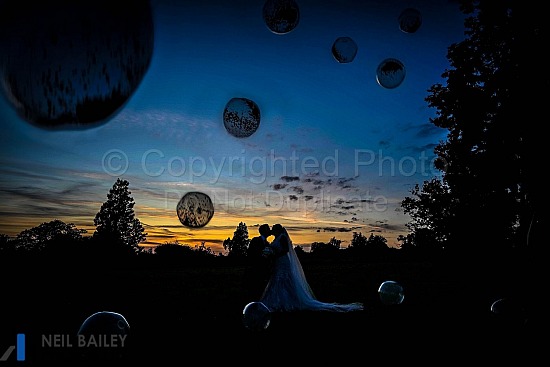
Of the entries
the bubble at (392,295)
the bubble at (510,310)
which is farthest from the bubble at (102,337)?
the bubble at (510,310)

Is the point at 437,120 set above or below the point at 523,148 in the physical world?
above

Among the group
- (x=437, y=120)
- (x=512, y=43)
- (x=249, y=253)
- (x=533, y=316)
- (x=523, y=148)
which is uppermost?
(x=512, y=43)

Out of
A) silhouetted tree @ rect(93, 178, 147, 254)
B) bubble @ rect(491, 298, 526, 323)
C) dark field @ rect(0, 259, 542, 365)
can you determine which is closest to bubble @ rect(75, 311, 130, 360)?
dark field @ rect(0, 259, 542, 365)

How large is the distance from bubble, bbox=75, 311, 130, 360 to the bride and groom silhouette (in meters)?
5.83

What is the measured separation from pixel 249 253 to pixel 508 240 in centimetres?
1673

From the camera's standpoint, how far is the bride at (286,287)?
11016 mm

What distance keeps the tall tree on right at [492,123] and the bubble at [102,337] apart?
16.5 metres

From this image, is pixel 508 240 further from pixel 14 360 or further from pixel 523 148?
pixel 14 360

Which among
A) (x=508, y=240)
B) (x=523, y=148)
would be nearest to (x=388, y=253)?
(x=508, y=240)

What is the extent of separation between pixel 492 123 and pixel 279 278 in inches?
553

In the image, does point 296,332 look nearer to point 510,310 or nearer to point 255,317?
point 255,317

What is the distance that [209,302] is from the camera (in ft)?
43.2

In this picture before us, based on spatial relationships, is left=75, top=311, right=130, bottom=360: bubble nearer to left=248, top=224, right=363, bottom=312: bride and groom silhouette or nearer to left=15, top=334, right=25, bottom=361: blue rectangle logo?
left=15, top=334, right=25, bottom=361: blue rectangle logo

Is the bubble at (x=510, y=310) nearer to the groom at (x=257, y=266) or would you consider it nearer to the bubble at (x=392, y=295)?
the bubble at (x=392, y=295)
